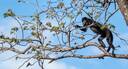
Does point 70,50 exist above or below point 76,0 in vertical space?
below

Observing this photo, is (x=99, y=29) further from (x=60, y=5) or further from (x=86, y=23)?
(x=60, y=5)

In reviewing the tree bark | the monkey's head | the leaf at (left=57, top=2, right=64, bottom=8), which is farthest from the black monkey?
the tree bark

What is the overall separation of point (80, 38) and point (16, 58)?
1550 millimetres

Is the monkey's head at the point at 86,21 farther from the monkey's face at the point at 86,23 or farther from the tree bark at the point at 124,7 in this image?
the tree bark at the point at 124,7

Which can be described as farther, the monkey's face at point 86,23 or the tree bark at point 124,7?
the monkey's face at point 86,23

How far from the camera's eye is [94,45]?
795cm

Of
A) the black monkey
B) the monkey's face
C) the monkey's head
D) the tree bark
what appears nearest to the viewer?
the tree bark

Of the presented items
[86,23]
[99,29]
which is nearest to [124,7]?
[99,29]

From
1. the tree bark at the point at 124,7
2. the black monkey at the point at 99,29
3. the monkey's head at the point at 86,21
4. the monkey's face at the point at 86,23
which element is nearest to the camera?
the tree bark at the point at 124,7

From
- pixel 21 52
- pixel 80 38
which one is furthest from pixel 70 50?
pixel 21 52

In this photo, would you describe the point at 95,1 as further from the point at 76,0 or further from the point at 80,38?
the point at 80,38

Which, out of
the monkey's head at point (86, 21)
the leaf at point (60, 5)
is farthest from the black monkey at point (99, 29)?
the leaf at point (60, 5)

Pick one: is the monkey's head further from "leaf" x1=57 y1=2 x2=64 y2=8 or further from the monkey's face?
"leaf" x1=57 y1=2 x2=64 y2=8

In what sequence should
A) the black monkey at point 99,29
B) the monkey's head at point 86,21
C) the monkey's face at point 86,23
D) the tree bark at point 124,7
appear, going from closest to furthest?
the tree bark at point 124,7 → the black monkey at point 99,29 → the monkey's head at point 86,21 → the monkey's face at point 86,23
